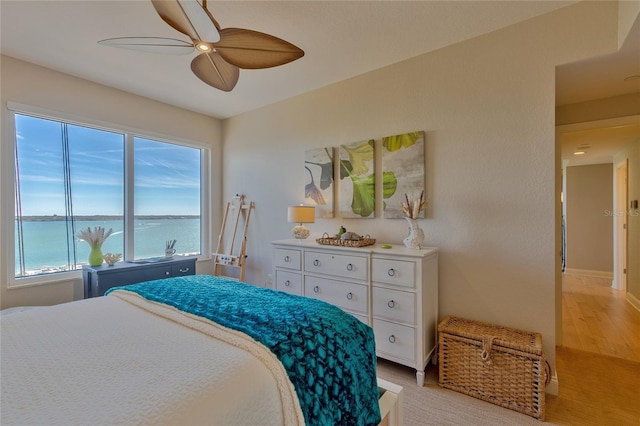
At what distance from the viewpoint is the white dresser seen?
2.10m

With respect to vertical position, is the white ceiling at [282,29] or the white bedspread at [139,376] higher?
the white ceiling at [282,29]

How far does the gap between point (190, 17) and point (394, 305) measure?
2239mm

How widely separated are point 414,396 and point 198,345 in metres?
1.66

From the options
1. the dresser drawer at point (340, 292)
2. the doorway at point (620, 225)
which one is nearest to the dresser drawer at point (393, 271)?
the dresser drawer at point (340, 292)

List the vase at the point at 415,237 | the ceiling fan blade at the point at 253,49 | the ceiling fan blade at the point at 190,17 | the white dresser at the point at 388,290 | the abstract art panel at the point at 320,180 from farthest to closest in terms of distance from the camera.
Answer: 1. the abstract art panel at the point at 320,180
2. the vase at the point at 415,237
3. the white dresser at the point at 388,290
4. the ceiling fan blade at the point at 253,49
5. the ceiling fan blade at the point at 190,17

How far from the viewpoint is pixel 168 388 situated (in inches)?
31.2

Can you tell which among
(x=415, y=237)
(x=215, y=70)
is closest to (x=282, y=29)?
(x=215, y=70)

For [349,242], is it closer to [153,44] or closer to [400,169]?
[400,169]

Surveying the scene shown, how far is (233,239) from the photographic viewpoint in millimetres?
4074

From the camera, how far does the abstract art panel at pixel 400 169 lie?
99.3 inches

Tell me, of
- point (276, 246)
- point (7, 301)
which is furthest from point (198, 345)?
point (7, 301)

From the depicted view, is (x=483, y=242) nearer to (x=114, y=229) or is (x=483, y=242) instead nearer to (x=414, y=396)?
(x=414, y=396)

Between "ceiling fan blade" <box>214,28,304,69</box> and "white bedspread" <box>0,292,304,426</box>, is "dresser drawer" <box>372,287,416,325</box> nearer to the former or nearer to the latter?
"white bedspread" <box>0,292,304,426</box>

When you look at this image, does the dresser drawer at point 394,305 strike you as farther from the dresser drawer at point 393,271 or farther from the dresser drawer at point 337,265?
the dresser drawer at point 337,265
